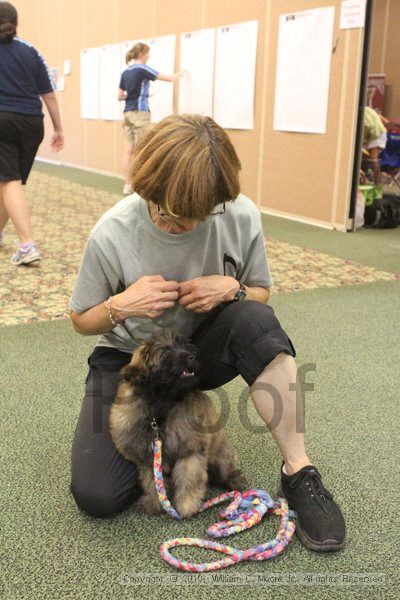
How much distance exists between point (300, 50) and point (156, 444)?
Result: 16.7 feet

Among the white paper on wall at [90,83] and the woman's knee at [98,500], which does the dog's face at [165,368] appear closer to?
the woman's knee at [98,500]

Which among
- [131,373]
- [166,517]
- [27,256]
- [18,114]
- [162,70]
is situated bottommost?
[166,517]

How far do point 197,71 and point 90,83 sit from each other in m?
3.33

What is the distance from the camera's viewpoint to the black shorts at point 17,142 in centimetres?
389

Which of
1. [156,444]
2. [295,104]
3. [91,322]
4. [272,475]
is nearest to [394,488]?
[272,475]

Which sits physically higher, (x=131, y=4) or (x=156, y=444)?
(x=131, y=4)

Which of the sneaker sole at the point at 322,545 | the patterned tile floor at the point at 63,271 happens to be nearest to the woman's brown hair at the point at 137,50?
the patterned tile floor at the point at 63,271

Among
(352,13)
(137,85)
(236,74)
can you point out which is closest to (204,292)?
(352,13)

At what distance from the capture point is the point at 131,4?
8.45 meters

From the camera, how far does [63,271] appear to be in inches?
161

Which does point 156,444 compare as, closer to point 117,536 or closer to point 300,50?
point 117,536

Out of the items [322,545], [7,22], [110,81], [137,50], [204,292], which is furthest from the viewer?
[110,81]

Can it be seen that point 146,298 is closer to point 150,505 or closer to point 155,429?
point 155,429

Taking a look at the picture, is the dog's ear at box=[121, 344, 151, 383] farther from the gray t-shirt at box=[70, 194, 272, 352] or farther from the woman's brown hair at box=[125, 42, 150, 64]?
the woman's brown hair at box=[125, 42, 150, 64]
